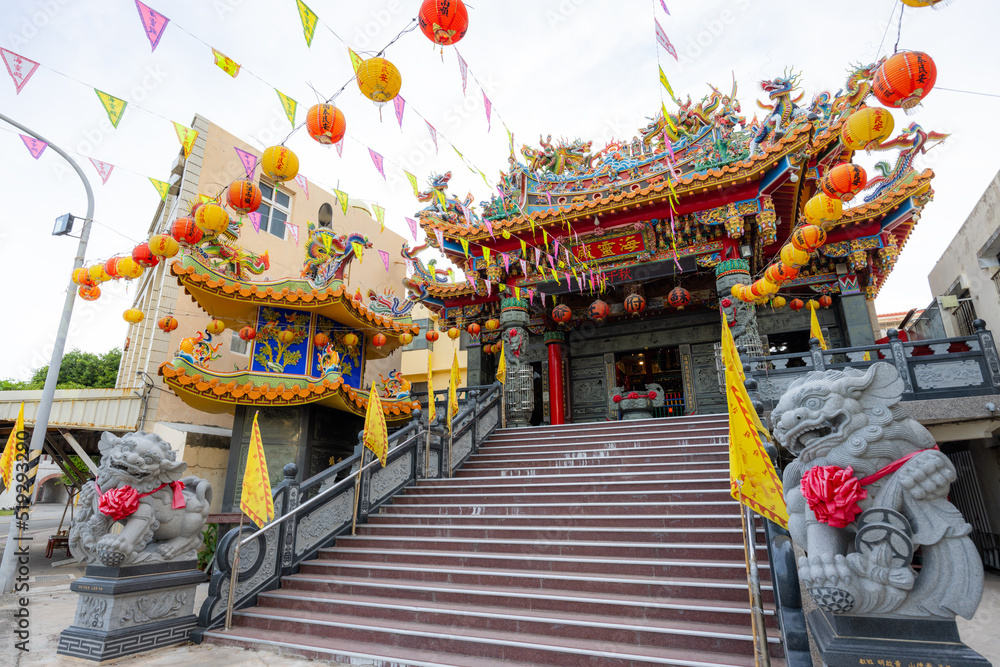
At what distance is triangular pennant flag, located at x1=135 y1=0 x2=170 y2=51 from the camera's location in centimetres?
512

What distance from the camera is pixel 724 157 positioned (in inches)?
401

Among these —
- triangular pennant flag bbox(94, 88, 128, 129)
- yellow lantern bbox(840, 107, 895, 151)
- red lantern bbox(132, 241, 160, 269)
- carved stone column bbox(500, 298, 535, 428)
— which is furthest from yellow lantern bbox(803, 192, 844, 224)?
red lantern bbox(132, 241, 160, 269)

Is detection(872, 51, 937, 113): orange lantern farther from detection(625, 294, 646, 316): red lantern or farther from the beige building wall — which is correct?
detection(625, 294, 646, 316): red lantern

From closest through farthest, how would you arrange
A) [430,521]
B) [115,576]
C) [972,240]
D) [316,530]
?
1. [115,576]
2. [316,530]
3. [430,521]
4. [972,240]

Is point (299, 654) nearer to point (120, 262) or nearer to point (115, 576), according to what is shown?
point (115, 576)

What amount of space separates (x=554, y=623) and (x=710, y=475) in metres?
3.36

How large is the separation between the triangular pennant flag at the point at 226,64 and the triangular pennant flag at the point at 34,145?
4.10 m

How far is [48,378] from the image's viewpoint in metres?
8.17

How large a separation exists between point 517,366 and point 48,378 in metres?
8.10

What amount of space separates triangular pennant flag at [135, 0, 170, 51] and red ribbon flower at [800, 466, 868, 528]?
6788 mm

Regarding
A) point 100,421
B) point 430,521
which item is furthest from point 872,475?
point 100,421

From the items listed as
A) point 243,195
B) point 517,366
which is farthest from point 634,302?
point 243,195

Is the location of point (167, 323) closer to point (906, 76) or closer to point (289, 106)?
point (289, 106)

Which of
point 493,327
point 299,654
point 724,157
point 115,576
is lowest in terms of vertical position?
point 299,654
